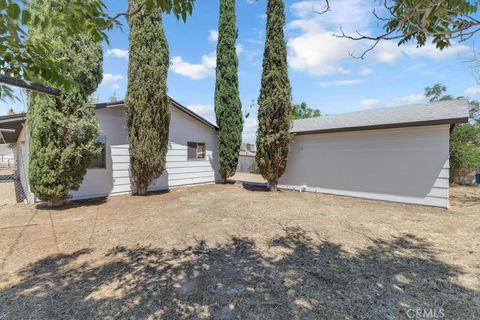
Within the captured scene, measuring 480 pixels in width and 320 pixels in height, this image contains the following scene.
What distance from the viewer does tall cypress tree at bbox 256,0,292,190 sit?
9414 millimetres

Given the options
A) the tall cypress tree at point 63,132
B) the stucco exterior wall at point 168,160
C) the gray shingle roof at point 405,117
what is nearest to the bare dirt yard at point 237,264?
the tall cypress tree at point 63,132

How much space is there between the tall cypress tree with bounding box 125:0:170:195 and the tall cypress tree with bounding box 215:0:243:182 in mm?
3435

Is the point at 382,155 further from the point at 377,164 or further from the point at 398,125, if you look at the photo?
the point at 398,125

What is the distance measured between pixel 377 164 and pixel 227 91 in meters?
6.87

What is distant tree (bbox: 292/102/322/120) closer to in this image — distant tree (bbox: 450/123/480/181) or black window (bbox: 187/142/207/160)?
distant tree (bbox: 450/123/480/181)

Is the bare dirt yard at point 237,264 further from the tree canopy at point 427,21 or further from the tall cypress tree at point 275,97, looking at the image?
the tall cypress tree at point 275,97

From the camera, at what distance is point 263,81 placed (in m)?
9.79

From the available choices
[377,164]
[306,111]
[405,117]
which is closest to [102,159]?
[377,164]

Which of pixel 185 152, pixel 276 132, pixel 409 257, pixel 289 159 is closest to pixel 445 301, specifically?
pixel 409 257

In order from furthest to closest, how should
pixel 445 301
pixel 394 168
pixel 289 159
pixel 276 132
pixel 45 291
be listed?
pixel 289 159, pixel 276 132, pixel 394 168, pixel 45 291, pixel 445 301

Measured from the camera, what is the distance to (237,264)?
357 cm

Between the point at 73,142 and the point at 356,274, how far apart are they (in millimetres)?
6994

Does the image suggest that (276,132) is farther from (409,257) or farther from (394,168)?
(409,257)

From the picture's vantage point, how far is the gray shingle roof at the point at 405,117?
7195 mm
